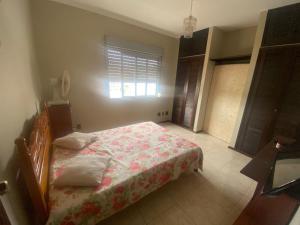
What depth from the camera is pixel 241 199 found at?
1.60m

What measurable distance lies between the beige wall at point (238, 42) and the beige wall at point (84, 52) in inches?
54.8

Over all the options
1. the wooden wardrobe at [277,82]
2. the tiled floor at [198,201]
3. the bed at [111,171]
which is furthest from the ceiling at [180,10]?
the tiled floor at [198,201]

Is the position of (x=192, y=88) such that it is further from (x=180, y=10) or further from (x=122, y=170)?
(x=122, y=170)

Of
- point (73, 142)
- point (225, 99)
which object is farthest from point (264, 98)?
point (73, 142)

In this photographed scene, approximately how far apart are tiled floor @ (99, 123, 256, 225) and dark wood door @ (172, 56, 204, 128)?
64.9 inches

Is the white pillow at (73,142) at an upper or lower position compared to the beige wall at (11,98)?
lower

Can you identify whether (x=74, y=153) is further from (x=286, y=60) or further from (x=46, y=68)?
(x=286, y=60)

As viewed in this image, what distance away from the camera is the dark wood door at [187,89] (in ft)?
10.8

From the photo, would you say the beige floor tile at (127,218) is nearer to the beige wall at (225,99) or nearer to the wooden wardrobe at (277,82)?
the wooden wardrobe at (277,82)

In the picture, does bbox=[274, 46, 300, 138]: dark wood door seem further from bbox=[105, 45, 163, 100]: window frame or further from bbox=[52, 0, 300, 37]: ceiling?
bbox=[105, 45, 163, 100]: window frame

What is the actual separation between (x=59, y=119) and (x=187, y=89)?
2.99 meters

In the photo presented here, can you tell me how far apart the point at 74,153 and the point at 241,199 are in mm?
2081

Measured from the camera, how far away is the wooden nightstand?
6.93 ft

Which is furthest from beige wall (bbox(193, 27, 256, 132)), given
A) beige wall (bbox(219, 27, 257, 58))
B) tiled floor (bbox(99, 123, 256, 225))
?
tiled floor (bbox(99, 123, 256, 225))
